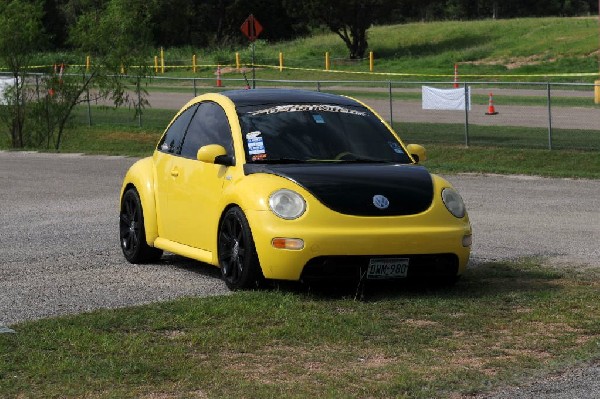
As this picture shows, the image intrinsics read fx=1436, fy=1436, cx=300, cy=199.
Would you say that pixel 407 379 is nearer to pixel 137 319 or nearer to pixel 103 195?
pixel 137 319

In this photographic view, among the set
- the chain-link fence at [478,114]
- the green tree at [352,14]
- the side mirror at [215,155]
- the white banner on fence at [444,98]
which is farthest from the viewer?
the green tree at [352,14]

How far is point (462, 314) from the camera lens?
32.7ft

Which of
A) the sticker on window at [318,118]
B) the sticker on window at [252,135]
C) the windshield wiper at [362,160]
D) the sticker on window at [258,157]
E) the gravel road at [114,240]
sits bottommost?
the gravel road at [114,240]

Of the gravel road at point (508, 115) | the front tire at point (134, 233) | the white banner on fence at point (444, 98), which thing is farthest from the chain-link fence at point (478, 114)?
the front tire at point (134, 233)

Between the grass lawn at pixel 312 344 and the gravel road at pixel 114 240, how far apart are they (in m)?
0.54

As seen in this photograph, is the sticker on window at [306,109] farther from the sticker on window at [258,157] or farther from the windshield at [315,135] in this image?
the sticker on window at [258,157]

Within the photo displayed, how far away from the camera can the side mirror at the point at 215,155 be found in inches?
452

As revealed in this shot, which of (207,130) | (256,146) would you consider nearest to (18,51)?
(207,130)

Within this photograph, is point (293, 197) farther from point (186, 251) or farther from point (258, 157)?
point (186, 251)

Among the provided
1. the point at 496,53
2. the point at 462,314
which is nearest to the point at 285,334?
the point at 462,314

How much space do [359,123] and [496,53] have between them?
172ft

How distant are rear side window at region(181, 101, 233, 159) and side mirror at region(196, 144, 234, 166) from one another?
139mm

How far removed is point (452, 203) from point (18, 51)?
82.6ft

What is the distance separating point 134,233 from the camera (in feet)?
42.3
